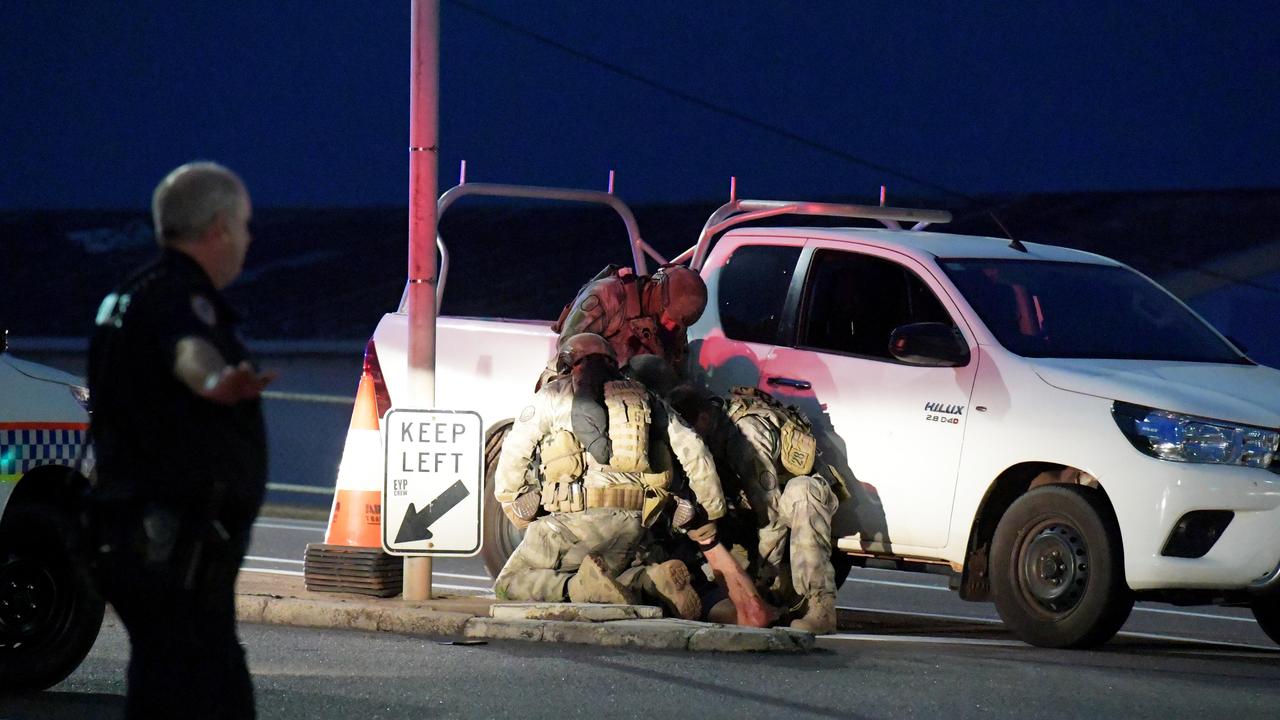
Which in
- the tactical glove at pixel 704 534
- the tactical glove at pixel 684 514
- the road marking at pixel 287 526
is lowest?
the road marking at pixel 287 526

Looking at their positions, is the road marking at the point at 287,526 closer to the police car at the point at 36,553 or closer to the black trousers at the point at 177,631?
the police car at the point at 36,553

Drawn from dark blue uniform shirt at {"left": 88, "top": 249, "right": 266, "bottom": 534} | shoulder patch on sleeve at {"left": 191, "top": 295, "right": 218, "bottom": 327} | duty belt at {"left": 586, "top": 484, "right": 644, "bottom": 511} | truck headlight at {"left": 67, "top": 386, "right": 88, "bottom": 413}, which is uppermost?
shoulder patch on sleeve at {"left": 191, "top": 295, "right": 218, "bottom": 327}

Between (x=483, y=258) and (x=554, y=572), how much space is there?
23341 millimetres

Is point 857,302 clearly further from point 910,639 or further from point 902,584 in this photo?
point 902,584

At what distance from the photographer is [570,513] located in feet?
31.9

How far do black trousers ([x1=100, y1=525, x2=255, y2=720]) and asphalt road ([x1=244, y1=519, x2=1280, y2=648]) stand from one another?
5.65 m

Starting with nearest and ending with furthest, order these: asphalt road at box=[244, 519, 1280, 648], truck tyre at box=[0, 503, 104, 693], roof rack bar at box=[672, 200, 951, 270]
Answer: truck tyre at box=[0, 503, 104, 693] → asphalt road at box=[244, 519, 1280, 648] → roof rack bar at box=[672, 200, 951, 270]

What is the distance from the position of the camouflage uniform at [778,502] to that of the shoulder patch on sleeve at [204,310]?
5.60 metres

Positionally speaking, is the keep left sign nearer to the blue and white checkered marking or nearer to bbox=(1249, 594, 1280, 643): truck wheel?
the blue and white checkered marking

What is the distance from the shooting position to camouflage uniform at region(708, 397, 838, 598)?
976 centimetres

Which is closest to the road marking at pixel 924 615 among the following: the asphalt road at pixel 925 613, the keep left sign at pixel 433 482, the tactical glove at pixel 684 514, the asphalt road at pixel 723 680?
the asphalt road at pixel 925 613

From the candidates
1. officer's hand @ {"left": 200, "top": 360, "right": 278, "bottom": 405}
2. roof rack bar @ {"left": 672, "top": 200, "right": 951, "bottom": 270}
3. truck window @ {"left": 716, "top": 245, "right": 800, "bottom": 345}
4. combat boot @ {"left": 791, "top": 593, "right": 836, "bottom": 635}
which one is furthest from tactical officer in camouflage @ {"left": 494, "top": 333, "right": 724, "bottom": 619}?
officer's hand @ {"left": 200, "top": 360, "right": 278, "bottom": 405}

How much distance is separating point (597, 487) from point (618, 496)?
112 millimetres

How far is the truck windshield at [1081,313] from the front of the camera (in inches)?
393
